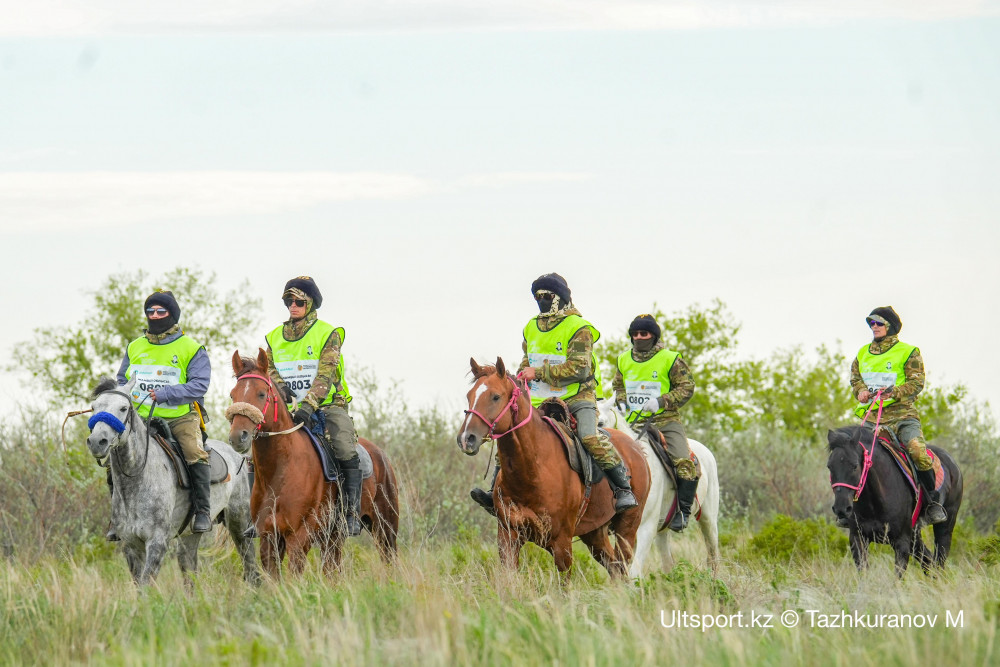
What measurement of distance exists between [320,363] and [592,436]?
246cm

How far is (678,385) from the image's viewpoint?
11.9 meters

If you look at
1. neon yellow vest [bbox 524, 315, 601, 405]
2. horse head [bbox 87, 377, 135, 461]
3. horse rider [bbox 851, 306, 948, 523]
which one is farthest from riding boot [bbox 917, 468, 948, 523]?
horse head [bbox 87, 377, 135, 461]

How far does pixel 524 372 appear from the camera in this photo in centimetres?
1007

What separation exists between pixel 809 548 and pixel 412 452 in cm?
685

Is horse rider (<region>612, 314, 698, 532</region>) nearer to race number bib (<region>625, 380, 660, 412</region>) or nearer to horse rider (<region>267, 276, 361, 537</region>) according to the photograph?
race number bib (<region>625, 380, 660, 412</region>)

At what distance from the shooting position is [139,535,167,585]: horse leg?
10.1 meters

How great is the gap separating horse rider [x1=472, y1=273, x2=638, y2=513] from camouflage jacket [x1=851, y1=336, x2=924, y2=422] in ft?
11.0

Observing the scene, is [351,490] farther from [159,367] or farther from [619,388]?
[619,388]

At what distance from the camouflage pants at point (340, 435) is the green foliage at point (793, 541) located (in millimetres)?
5608

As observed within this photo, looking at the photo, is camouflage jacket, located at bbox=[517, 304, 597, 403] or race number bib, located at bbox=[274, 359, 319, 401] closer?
camouflage jacket, located at bbox=[517, 304, 597, 403]

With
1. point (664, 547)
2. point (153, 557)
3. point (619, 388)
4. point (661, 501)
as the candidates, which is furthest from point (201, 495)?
point (664, 547)

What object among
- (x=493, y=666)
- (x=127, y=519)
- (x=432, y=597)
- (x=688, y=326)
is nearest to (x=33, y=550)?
(x=127, y=519)

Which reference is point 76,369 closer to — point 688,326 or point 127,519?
point 688,326

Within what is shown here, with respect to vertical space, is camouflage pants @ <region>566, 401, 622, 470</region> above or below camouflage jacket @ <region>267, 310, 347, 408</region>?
below
